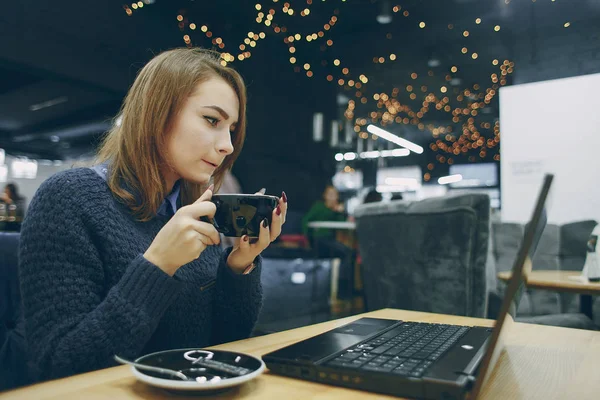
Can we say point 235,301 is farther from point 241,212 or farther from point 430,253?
point 430,253

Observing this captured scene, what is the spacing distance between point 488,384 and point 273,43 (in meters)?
6.92

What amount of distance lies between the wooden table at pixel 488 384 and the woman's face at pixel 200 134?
0.44m

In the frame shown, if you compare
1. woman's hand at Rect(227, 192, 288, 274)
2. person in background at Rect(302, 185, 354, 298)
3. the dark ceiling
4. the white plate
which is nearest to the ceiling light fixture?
the dark ceiling

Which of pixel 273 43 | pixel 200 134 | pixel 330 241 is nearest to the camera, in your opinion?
pixel 200 134

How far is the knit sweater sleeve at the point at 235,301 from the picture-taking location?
1.11m

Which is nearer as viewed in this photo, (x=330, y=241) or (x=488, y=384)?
(x=488, y=384)

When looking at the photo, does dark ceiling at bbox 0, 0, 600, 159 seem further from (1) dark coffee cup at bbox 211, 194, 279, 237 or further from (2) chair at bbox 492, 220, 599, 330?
(1) dark coffee cup at bbox 211, 194, 279, 237

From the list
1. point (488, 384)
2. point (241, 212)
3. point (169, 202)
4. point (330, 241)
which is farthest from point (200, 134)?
point (330, 241)

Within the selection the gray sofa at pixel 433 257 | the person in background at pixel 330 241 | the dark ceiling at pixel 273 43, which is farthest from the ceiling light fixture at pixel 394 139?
the gray sofa at pixel 433 257

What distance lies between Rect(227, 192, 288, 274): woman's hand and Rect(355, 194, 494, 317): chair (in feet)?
3.84

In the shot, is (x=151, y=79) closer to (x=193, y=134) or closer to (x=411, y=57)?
(x=193, y=134)

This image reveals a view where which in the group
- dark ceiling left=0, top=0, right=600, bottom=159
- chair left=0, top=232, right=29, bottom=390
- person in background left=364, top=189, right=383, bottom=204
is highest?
dark ceiling left=0, top=0, right=600, bottom=159

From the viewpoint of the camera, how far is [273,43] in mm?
7004

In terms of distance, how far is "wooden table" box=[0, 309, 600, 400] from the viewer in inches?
20.4
